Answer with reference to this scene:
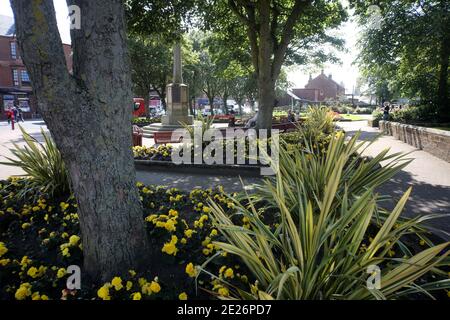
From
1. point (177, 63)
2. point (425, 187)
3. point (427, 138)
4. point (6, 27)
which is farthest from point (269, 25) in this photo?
point (6, 27)

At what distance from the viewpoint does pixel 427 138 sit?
9.95 meters

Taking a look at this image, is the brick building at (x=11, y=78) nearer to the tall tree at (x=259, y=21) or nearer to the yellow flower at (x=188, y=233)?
the tall tree at (x=259, y=21)

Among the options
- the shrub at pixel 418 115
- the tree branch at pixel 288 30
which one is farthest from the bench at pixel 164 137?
the shrub at pixel 418 115

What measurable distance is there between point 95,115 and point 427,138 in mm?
10527

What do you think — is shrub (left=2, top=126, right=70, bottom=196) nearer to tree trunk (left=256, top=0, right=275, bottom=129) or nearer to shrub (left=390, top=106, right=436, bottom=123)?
tree trunk (left=256, top=0, right=275, bottom=129)

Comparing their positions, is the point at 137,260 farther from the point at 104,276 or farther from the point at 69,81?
the point at 69,81

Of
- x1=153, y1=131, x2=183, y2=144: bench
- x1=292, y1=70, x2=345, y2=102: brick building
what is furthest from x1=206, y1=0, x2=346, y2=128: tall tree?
x1=292, y1=70, x2=345, y2=102: brick building

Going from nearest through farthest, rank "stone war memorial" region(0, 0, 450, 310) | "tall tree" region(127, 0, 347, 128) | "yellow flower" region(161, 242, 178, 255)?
"stone war memorial" region(0, 0, 450, 310) < "yellow flower" region(161, 242, 178, 255) < "tall tree" region(127, 0, 347, 128)

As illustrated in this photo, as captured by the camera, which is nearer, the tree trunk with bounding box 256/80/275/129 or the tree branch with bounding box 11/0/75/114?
the tree branch with bounding box 11/0/75/114

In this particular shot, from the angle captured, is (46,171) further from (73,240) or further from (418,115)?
(418,115)

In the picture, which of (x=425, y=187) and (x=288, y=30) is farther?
(x=288, y=30)

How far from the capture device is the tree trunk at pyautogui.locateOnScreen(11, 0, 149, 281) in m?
2.16

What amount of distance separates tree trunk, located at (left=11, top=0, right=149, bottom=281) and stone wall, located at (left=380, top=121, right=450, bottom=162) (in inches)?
211

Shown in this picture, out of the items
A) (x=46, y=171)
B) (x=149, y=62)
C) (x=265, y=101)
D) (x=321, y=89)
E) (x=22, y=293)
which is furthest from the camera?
(x=321, y=89)
